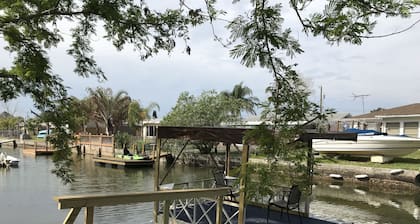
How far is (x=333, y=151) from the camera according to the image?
77.9 feet

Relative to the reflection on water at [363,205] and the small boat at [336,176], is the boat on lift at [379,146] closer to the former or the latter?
the small boat at [336,176]

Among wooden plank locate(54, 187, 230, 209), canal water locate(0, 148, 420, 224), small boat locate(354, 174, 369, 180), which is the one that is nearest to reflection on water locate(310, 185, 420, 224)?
canal water locate(0, 148, 420, 224)

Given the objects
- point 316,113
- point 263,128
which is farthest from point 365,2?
point 263,128

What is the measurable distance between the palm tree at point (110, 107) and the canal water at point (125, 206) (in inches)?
668

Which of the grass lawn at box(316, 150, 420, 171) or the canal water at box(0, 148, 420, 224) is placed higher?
the grass lawn at box(316, 150, 420, 171)

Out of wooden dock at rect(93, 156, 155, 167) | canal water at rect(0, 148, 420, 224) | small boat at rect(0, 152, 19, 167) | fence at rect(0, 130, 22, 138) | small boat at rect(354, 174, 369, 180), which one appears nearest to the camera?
canal water at rect(0, 148, 420, 224)

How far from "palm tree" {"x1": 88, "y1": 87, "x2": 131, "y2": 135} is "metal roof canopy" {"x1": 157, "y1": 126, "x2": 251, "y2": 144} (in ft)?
106

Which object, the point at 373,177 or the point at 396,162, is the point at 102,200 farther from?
the point at 396,162

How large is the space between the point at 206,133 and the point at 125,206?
6216 mm

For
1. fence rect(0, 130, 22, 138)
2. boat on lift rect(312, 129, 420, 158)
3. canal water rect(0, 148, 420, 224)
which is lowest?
canal water rect(0, 148, 420, 224)

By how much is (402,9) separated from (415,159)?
73.5 ft

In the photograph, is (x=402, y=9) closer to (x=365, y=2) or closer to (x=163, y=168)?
(x=365, y=2)

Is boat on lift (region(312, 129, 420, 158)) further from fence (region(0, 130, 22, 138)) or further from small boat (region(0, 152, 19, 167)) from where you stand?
fence (region(0, 130, 22, 138))

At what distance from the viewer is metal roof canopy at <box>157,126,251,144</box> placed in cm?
744
